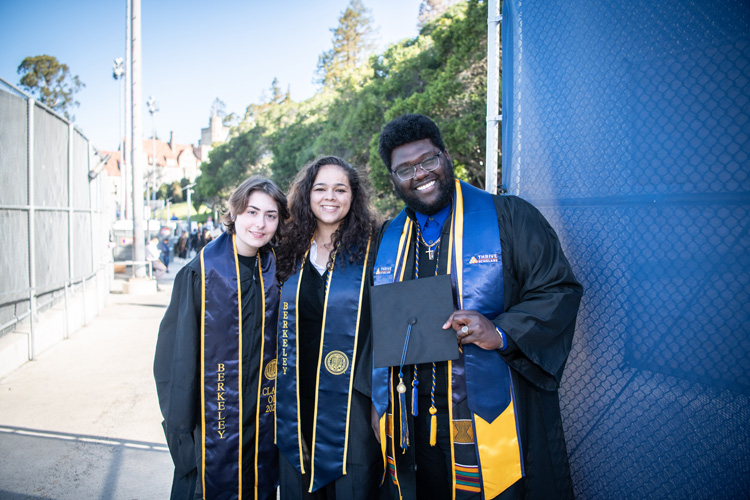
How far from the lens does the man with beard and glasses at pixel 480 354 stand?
1.79 meters

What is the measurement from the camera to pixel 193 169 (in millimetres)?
107125

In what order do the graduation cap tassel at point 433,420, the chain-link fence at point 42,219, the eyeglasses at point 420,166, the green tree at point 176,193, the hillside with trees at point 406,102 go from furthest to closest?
1. the green tree at point 176,193
2. the hillside with trees at point 406,102
3. the chain-link fence at point 42,219
4. the eyeglasses at point 420,166
5. the graduation cap tassel at point 433,420

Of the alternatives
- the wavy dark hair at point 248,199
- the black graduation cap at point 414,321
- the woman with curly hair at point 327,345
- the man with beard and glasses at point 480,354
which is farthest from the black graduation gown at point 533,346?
the wavy dark hair at point 248,199

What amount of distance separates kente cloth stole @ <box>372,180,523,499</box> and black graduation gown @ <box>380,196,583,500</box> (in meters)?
0.04

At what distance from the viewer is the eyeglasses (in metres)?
2.04

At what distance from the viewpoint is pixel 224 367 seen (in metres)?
2.32

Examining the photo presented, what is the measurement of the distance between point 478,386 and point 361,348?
664mm

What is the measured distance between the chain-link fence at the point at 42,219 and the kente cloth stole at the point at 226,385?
12.9 ft

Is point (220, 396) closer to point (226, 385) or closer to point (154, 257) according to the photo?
point (226, 385)

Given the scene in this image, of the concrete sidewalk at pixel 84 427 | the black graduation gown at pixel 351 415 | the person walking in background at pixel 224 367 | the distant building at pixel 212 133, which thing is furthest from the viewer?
the distant building at pixel 212 133

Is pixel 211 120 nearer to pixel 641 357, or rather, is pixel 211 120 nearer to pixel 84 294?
pixel 84 294

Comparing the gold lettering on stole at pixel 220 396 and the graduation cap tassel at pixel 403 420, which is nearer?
the graduation cap tassel at pixel 403 420

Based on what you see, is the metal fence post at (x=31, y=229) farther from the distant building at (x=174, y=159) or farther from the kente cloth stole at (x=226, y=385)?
the distant building at (x=174, y=159)

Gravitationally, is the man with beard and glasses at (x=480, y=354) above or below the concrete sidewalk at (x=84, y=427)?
above
